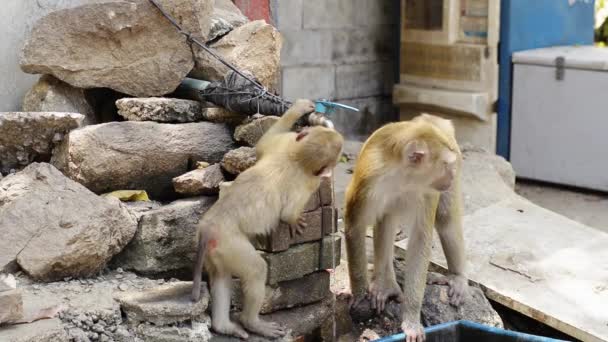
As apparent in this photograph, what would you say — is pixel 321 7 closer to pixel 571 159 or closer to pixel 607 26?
pixel 571 159

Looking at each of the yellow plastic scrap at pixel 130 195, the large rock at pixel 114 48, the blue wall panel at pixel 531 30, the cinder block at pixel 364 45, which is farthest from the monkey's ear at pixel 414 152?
the cinder block at pixel 364 45

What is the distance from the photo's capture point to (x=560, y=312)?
613cm

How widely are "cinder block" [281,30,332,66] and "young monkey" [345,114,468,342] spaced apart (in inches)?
169

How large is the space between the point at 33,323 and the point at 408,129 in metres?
2.20

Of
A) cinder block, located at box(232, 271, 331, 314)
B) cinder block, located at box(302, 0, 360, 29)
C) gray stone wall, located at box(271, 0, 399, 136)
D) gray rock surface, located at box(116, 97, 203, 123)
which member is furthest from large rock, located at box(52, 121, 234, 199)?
cinder block, located at box(302, 0, 360, 29)

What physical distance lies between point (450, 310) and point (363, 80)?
536 centimetres

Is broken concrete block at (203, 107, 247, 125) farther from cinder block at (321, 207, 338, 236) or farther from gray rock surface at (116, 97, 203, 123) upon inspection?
cinder block at (321, 207, 338, 236)

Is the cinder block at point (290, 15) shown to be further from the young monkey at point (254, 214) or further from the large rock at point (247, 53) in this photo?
the young monkey at point (254, 214)

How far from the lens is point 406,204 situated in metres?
5.61

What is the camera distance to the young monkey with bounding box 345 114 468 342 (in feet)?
17.4

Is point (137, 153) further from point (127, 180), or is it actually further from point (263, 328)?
point (263, 328)

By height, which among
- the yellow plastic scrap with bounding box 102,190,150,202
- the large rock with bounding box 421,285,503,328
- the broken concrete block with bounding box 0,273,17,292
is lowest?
the large rock with bounding box 421,285,503,328

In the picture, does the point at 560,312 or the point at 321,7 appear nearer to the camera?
the point at 560,312

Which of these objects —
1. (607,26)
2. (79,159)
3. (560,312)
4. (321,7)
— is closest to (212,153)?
(79,159)
